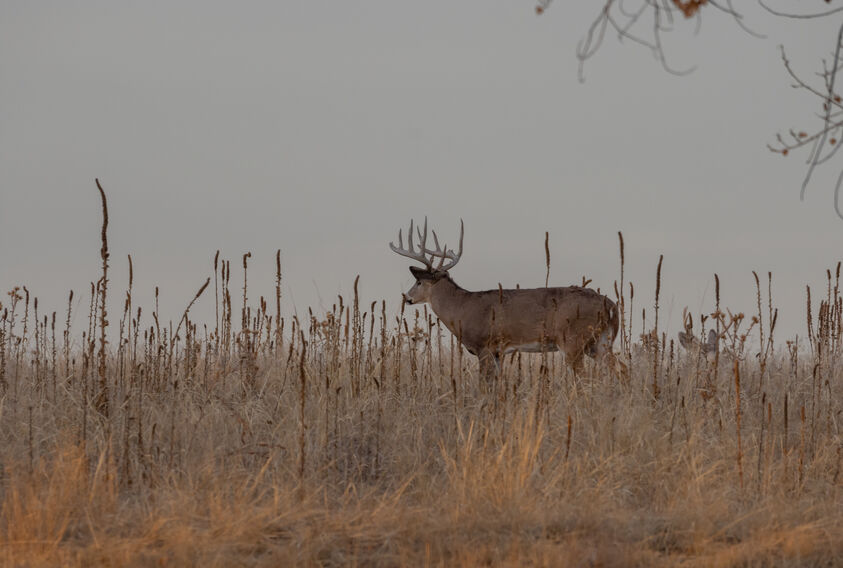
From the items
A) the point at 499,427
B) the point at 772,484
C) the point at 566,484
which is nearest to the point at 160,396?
the point at 499,427

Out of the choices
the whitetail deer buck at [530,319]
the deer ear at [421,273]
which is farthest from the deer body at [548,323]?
the deer ear at [421,273]

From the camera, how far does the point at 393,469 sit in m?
6.72

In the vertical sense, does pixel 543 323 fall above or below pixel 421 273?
below

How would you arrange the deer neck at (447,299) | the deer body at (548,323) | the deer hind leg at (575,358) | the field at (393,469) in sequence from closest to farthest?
the field at (393,469) < the deer hind leg at (575,358) < the deer body at (548,323) < the deer neck at (447,299)

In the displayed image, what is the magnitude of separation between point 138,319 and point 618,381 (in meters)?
4.48

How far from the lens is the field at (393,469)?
4.57 meters

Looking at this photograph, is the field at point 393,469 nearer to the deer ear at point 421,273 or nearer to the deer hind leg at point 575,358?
the deer hind leg at point 575,358

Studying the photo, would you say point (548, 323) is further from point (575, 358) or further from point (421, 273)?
point (421, 273)

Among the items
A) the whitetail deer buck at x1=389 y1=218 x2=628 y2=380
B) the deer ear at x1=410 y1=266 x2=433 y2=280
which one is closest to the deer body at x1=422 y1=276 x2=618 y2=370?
the whitetail deer buck at x1=389 y1=218 x2=628 y2=380

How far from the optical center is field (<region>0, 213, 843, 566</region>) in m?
4.57

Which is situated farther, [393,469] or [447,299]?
[447,299]

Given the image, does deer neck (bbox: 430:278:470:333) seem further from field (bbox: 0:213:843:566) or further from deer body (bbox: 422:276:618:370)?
field (bbox: 0:213:843:566)

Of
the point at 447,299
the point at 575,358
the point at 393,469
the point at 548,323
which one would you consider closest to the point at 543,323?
the point at 548,323

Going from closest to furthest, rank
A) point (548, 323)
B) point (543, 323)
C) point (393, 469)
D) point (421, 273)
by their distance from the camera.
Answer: point (393, 469) → point (543, 323) → point (548, 323) → point (421, 273)
